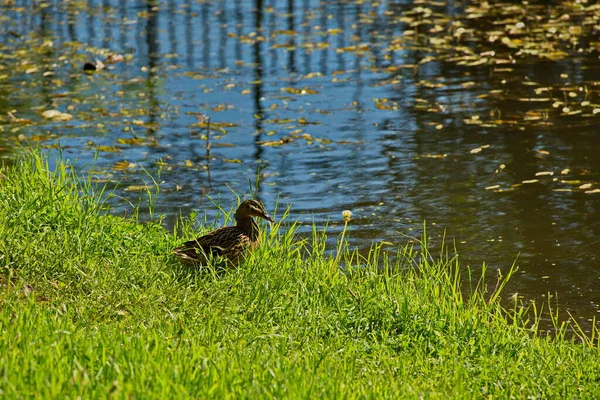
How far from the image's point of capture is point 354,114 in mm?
11867

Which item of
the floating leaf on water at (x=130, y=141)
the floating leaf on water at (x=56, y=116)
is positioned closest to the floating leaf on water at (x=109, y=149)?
the floating leaf on water at (x=130, y=141)

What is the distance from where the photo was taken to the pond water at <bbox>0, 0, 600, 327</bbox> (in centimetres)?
880

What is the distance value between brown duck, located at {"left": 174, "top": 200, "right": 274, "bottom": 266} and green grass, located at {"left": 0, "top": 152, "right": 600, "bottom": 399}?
0.33 ft

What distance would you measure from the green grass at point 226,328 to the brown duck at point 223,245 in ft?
0.33

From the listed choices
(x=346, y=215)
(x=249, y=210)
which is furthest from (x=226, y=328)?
(x=346, y=215)

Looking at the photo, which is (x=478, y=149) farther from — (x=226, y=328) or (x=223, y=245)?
(x=226, y=328)

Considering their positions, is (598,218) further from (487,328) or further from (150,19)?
(150,19)

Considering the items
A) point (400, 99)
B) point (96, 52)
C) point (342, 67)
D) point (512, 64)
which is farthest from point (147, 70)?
point (512, 64)

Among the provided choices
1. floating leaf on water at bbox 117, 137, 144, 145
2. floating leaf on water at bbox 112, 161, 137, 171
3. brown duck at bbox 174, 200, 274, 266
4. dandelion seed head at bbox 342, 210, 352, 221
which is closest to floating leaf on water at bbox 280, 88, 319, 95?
floating leaf on water at bbox 117, 137, 144, 145

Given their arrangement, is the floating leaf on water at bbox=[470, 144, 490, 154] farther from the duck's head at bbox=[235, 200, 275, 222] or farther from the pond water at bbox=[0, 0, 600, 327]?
the duck's head at bbox=[235, 200, 275, 222]

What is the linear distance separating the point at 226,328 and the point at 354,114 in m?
6.41

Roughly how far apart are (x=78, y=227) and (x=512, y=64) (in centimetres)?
804

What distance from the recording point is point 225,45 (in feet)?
50.3

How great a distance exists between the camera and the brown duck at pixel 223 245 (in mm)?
6719
